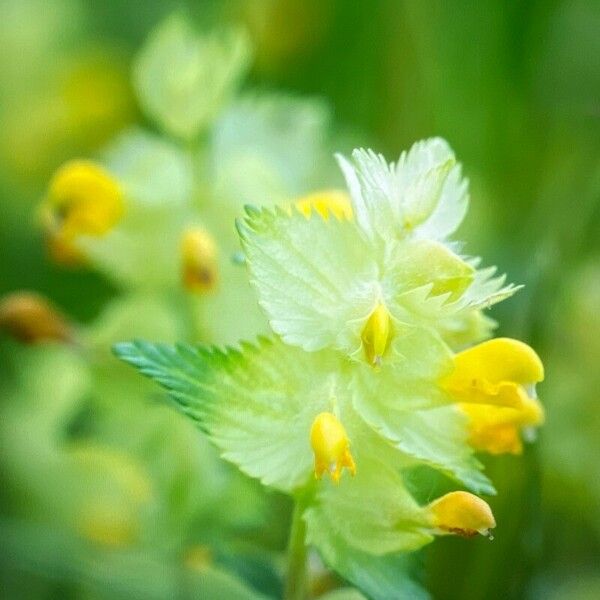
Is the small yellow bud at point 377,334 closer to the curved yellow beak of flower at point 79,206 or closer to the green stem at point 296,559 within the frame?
the green stem at point 296,559

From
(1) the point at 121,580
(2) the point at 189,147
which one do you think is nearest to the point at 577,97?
(2) the point at 189,147

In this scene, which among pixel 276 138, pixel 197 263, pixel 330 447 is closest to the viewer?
pixel 330 447

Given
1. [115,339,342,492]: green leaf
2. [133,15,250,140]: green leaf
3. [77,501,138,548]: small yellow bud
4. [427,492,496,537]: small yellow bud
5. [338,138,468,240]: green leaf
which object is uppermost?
[133,15,250,140]: green leaf

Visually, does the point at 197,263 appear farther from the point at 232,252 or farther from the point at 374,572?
the point at 374,572

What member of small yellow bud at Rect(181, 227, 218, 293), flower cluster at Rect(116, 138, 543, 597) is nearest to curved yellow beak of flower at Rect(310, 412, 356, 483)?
flower cluster at Rect(116, 138, 543, 597)

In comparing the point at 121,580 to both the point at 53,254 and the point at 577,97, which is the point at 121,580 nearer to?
the point at 53,254

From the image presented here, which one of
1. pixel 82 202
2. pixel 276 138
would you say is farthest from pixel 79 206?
pixel 276 138

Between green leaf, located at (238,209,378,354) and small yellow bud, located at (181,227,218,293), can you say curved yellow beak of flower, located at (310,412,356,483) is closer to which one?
green leaf, located at (238,209,378,354)
